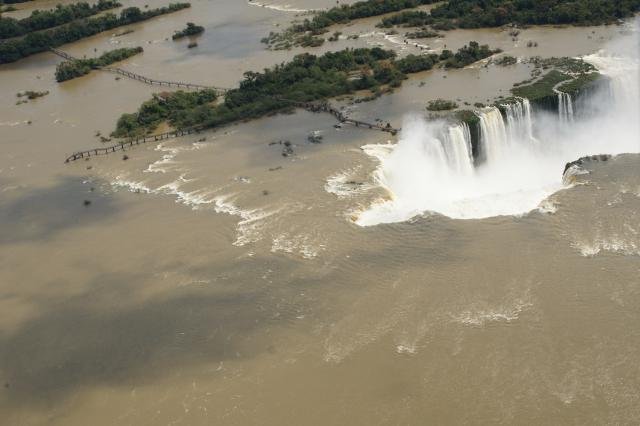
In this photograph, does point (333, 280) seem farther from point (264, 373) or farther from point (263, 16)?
point (263, 16)

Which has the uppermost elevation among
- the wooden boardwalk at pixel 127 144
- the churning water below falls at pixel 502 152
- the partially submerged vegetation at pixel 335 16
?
the partially submerged vegetation at pixel 335 16

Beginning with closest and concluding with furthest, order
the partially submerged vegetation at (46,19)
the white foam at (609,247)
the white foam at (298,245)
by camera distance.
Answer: the white foam at (609,247) → the white foam at (298,245) → the partially submerged vegetation at (46,19)

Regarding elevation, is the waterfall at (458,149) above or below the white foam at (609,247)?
above

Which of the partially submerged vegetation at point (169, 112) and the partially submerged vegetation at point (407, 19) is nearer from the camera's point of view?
the partially submerged vegetation at point (169, 112)

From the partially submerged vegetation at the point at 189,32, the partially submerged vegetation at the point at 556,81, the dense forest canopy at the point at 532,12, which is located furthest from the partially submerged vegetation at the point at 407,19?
the partially submerged vegetation at the point at 189,32

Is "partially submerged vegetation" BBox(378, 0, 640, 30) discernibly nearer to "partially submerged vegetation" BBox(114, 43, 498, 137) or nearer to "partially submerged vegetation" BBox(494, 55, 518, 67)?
"partially submerged vegetation" BBox(494, 55, 518, 67)

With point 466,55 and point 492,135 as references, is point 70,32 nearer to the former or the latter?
point 466,55

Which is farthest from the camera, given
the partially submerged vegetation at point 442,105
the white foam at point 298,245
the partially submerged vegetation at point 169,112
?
the partially submerged vegetation at point 169,112

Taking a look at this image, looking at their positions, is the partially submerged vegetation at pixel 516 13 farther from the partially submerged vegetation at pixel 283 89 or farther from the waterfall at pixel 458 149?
the waterfall at pixel 458 149
